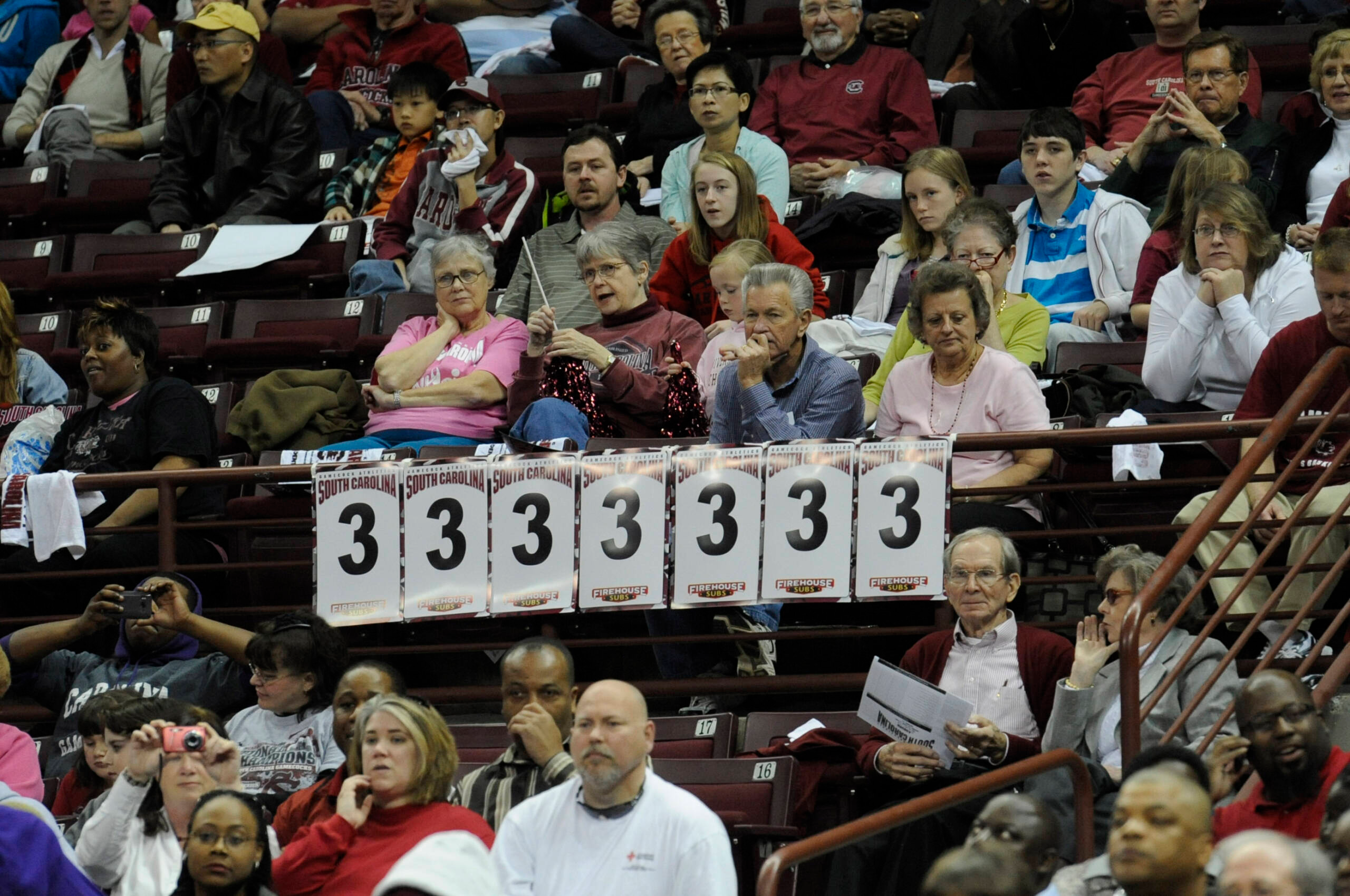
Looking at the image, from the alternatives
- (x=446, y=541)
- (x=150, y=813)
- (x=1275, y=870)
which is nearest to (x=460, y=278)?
(x=446, y=541)

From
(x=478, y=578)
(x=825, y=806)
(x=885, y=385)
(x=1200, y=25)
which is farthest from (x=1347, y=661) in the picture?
(x=1200, y=25)

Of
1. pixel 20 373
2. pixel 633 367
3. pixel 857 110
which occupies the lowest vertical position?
pixel 20 373

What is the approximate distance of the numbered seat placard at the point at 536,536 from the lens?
6.34m

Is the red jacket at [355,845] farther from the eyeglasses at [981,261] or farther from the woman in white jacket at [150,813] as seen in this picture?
the eyeglasses at [981,261]

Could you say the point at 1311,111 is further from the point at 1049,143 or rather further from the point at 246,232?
the point at 246,232

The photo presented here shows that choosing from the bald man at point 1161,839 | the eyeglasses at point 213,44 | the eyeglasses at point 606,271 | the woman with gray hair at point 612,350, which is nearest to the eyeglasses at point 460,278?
the woman with gray hair at point 612,350

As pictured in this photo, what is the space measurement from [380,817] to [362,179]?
502cm

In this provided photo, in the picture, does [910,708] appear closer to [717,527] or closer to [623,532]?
[717,527]

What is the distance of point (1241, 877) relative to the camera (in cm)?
388

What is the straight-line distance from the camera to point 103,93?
35.7 ft

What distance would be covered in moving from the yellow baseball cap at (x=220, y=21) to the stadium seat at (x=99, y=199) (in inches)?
33.6

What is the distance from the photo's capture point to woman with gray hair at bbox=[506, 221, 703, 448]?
6.88 m

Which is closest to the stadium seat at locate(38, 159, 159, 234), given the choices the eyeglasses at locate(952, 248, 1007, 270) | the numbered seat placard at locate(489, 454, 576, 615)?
the numbered seat placard at locate(489, 454, 576, 615)

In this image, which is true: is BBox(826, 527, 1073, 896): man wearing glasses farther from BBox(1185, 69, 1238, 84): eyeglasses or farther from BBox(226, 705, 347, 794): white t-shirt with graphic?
BBox(1185, 69, 1238, 84): eyeglasses
